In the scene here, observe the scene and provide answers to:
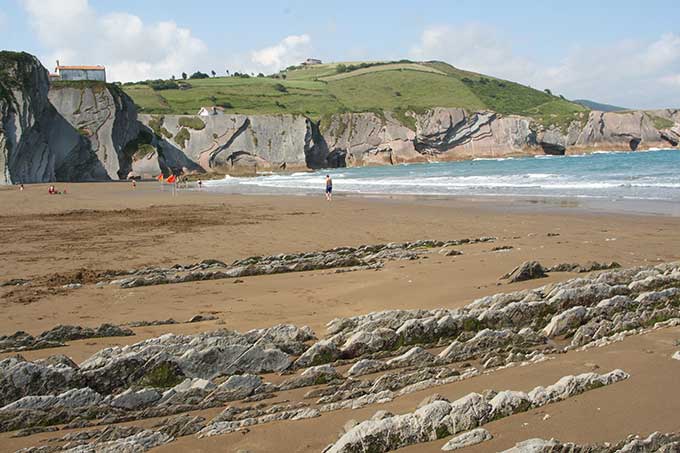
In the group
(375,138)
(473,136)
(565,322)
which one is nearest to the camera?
(565,322)

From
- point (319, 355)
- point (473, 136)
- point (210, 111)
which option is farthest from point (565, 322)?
point (473, 136)

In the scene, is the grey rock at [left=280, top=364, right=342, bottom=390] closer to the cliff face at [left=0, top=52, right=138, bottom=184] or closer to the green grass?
the cliff face at [left=0, top=52, right=138, bottom=184]

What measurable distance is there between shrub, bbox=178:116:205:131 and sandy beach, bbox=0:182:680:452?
6222cm

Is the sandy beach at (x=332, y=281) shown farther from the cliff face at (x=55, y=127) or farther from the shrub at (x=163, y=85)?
the shrub at (x=163, y=85)

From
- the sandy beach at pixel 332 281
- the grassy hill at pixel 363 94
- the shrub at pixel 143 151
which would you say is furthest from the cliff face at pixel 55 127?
the sandy beach at pixel 332 281

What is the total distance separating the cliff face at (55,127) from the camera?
176 ft

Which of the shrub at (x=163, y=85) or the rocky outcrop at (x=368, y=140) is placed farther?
the shrub at (x=163, y=85)

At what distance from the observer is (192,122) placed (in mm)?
87938

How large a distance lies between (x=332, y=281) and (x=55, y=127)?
60.0m

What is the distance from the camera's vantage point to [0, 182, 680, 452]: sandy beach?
4625 millimetres

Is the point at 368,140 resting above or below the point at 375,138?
below

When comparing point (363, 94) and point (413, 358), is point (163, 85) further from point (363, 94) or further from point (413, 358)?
point (413, 358)

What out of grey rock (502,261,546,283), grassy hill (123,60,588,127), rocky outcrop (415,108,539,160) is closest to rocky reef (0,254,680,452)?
grey rock (502,261,546,283)

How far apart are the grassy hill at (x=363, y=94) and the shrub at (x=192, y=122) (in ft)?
37.6
